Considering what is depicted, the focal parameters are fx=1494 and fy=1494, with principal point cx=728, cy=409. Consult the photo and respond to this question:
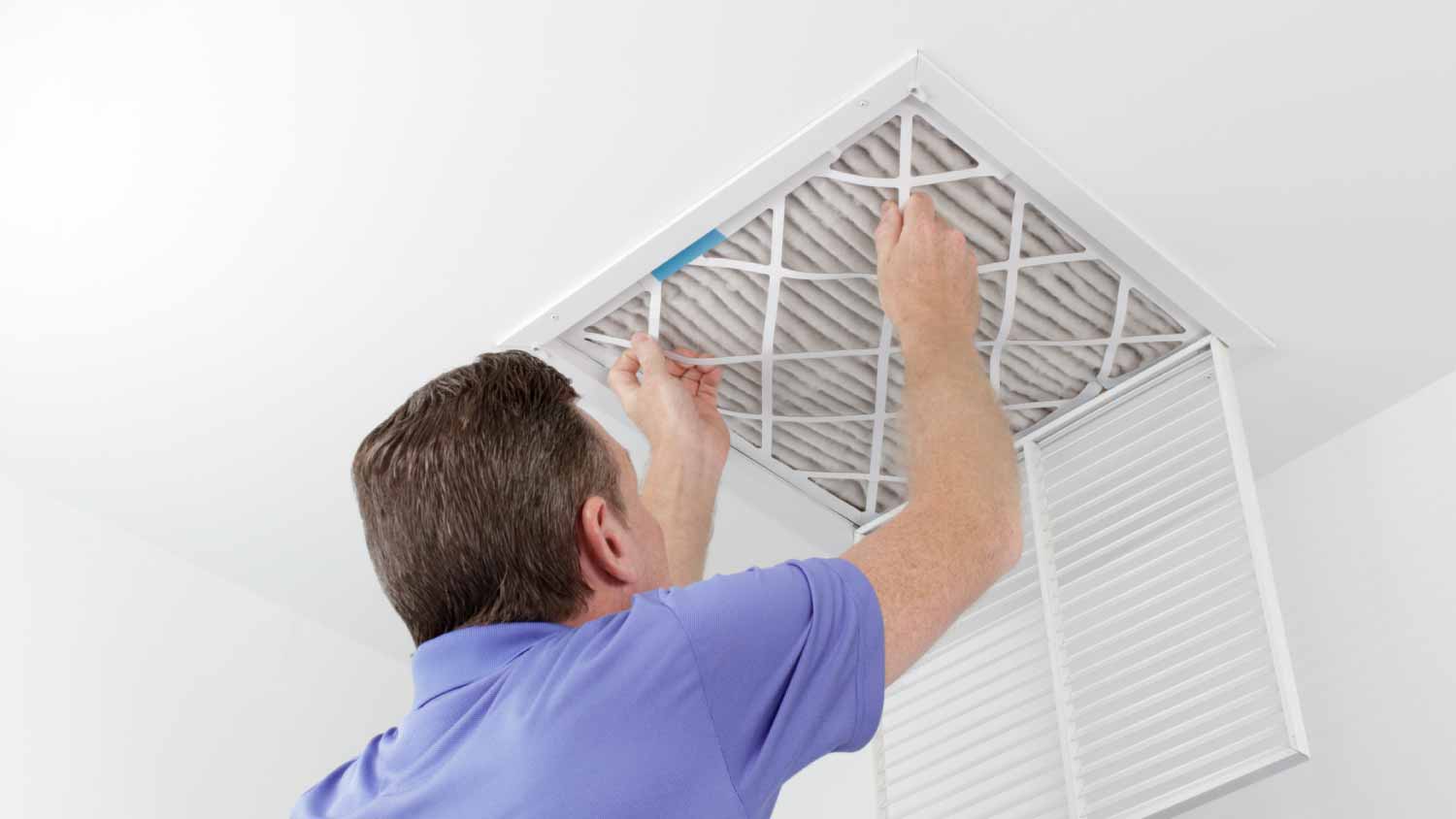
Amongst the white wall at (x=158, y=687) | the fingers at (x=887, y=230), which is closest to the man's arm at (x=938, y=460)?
the fingers at (x=887, y=230)

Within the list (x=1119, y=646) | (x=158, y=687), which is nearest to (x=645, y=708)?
(x=1119, y=646)

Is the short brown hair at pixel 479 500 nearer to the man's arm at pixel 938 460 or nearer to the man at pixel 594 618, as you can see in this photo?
the man at pixel 594 618

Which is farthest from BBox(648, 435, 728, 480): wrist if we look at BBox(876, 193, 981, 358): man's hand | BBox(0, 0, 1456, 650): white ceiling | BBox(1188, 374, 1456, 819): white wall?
Answer: BBox(1188, 374, 1456, 819): white wall

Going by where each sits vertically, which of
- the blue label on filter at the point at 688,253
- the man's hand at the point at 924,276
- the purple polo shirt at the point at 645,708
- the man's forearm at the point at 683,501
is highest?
the blue label on filter at the point at 688,253

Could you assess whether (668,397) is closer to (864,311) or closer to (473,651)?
(864,311)

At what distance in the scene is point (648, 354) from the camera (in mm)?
1847

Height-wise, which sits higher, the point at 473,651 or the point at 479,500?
the point at 479,500

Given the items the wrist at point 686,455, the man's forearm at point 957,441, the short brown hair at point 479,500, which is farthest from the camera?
the wrist at point 686,455

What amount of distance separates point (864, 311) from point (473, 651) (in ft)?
2.71

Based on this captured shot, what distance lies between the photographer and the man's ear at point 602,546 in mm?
1218

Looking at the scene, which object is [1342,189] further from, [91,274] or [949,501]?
[91,274]

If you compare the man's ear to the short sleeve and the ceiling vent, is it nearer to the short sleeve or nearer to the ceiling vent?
the short sleeve

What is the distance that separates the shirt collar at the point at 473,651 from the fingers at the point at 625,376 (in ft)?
2.37

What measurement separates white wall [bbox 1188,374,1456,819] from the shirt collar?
109cm
